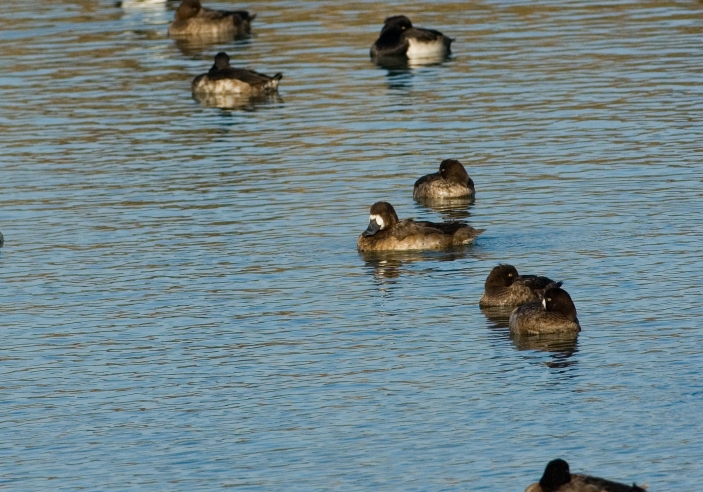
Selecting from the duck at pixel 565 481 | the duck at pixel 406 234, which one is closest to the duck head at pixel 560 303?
the duck at pixel 406 234

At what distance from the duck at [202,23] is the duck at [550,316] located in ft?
104

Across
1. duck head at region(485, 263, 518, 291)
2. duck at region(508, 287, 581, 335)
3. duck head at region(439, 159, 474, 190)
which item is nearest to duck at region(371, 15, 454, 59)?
duck head at region(439, 159, 474, 190)

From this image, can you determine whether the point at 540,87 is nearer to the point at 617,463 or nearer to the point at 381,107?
the point at 381,107

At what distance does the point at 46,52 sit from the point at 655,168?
907 inches

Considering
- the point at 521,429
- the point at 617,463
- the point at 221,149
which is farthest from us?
the point at 221,149

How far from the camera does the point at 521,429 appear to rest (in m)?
15.1

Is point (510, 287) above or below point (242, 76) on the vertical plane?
below

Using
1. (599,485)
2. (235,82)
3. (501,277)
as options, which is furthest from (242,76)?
(599,485)

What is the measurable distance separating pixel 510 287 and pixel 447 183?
675cm

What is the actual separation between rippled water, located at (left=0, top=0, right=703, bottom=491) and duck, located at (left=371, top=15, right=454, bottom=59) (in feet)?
2.19

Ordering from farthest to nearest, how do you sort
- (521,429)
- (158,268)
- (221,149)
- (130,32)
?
(130,32) → (221,149) → (158,268) → (521,429)

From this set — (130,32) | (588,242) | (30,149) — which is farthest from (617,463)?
(130,32)

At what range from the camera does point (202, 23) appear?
4922 cm

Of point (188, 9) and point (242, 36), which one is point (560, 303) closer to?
point (242, 36)
